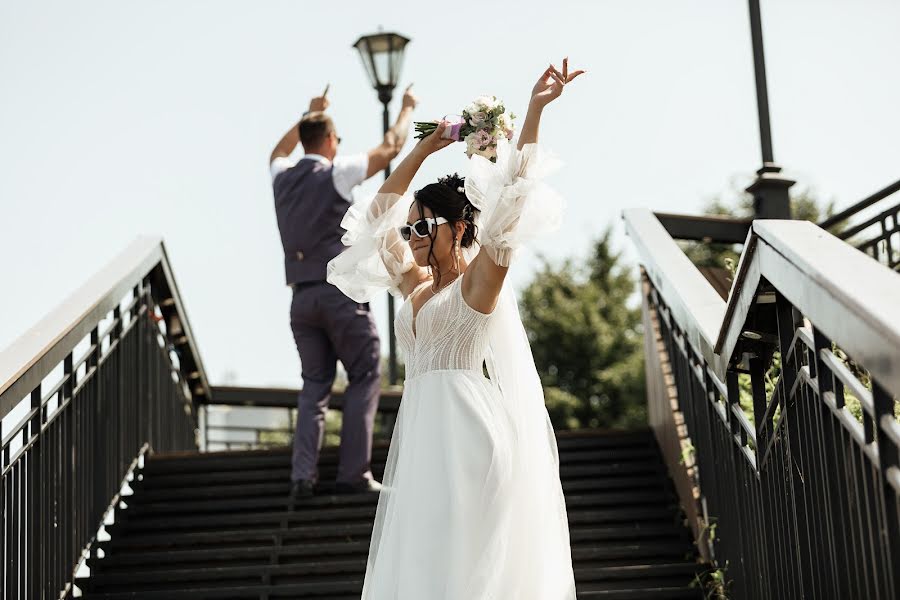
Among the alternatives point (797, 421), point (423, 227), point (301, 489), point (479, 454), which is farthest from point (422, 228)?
point (301, 489)

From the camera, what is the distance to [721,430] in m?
4.77

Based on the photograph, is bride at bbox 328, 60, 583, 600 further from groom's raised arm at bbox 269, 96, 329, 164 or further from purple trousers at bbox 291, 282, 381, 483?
groom's raised arm at bbox 269, 96, 329, 164

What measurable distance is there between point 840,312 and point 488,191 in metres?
1.60

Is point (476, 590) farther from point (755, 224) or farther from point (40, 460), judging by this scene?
point (40, 460)

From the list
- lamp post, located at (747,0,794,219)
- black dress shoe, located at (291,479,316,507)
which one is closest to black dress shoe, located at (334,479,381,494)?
black dress shoe, located at (291,479,316,507)

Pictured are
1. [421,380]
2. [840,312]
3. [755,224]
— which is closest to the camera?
[840,312]

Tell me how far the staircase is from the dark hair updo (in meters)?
1.77

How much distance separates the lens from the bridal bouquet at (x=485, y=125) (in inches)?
165

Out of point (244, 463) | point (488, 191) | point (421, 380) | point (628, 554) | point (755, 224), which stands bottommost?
point (628, 554)

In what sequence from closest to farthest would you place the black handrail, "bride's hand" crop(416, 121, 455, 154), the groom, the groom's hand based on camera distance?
"bride's hand" crop(416, 121, 455, 154) < the groom < the groom's hand < the black handrail

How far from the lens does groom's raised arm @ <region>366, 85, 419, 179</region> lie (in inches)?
266

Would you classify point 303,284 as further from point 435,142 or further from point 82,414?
point 435,142

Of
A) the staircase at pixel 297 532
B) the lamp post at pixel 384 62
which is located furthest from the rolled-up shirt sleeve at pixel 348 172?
the lamp post at pixel 384 62

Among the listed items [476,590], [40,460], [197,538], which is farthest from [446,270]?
[197,538]
